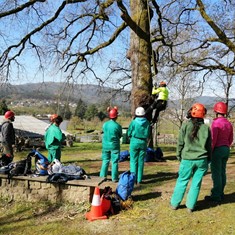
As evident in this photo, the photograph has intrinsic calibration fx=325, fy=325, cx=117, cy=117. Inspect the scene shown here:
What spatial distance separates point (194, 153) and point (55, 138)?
3.43m

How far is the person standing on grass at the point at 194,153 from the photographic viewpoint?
17.5 ft

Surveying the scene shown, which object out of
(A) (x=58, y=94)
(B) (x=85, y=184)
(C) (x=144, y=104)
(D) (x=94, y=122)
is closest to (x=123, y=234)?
(B) (x=85, y=184)

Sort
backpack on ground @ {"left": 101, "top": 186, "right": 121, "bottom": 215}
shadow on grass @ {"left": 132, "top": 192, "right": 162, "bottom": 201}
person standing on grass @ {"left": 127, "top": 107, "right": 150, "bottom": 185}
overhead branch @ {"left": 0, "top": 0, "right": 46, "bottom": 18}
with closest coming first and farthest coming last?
Answer: 1. backpack on ground @ {"left": 101, "top": 186, "right": 121, "bottom": 215}
2. shadow on grass @ {"left": 132, "top": 192, "right": 162, "bottom": 201}
3. person standing on grass @ {"left": 127, "top": 107, "right": 150, "bottom": 185}
4. overhead branch @ {"left": 0, "top": 0, "right": 46, "bottom": 18}

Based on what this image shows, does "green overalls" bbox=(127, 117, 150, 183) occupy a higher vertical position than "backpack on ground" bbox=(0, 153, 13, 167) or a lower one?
higher

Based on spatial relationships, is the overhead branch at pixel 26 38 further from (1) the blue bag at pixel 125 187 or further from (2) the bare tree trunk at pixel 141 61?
(1) the blue bag at pixel 125 187

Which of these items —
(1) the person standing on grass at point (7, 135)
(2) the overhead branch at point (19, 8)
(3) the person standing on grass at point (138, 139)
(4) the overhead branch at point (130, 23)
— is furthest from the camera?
(2) the overhead branch at point (19, 8)

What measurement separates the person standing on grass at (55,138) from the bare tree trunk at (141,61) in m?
4.15

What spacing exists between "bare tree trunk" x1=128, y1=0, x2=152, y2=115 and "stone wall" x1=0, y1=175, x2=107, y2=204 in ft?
16.4

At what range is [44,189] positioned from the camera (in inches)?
262

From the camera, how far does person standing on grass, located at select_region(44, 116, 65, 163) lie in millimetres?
7367

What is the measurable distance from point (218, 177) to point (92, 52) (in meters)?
8.83

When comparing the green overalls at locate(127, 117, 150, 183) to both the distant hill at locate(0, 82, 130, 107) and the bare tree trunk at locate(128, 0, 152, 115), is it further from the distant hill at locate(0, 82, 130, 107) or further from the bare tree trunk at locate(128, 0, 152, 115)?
the bare tree trunk at locate(128, 0, 152, 115)

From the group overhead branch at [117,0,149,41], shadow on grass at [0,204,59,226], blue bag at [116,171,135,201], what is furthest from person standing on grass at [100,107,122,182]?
overhead branch at [117,0,149,41]

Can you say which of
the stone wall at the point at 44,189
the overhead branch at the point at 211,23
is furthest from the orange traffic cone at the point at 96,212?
the overhead branch at the point at 211,23
